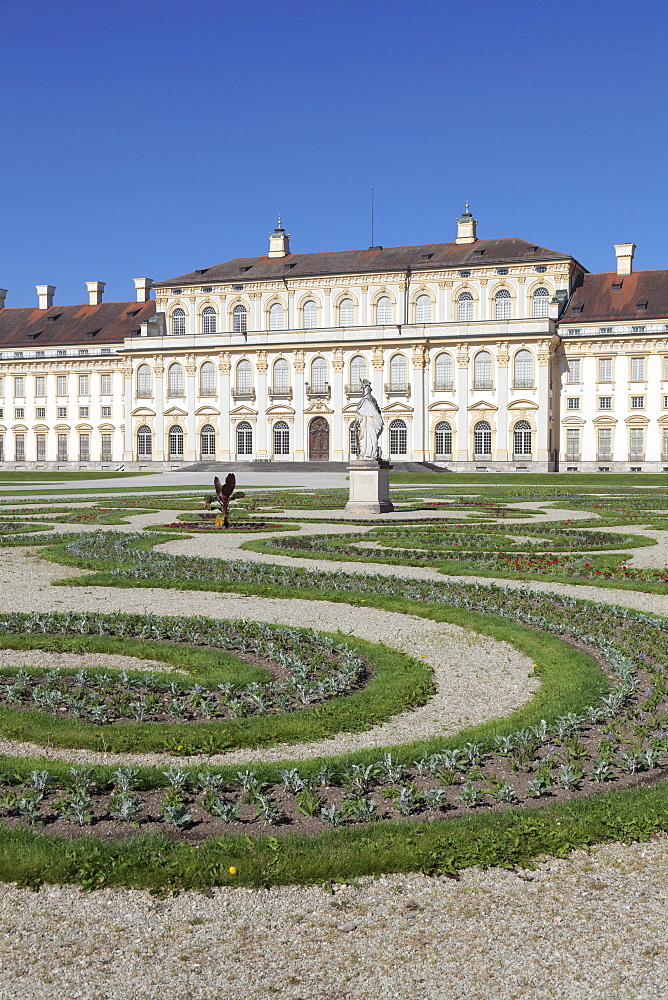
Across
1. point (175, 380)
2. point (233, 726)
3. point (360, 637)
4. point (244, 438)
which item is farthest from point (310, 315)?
point (233, 726)

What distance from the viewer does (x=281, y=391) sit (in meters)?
69.9

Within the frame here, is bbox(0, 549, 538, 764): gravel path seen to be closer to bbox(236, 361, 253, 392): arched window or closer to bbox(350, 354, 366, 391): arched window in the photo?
bbox(350, 354, 366, 391): arched window

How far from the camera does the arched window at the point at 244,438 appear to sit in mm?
70750

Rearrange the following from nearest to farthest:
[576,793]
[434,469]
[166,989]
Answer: [166,989] < [576,793] < [434,469]

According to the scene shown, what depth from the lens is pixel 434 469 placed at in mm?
61625

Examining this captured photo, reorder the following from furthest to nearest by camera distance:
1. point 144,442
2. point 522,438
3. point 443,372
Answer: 1. point 144,442
2. point 443,372
3. point 522,438

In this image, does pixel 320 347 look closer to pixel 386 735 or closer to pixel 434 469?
pixel 434 469

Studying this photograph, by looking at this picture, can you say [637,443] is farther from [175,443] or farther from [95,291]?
[95,291]

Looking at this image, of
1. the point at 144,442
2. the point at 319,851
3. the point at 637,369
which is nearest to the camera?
the point at 319,851

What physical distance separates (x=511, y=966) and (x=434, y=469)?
2293 inches

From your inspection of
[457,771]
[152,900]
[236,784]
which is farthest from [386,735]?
[152,900]

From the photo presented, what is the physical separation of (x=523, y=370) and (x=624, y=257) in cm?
1172

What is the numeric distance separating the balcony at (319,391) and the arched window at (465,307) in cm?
1008

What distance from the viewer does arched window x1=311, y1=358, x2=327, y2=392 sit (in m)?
68.8
